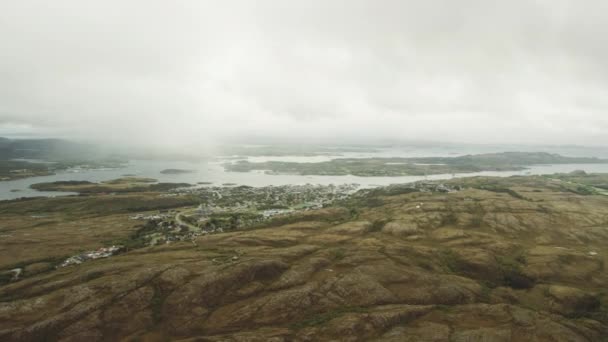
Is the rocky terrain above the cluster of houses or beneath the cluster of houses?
above

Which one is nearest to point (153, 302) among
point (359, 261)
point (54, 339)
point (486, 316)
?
point (54, 339)

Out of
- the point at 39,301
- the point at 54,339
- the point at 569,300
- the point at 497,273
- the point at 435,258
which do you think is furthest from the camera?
the point at 435,258

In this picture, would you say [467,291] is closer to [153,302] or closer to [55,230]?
[153,302]

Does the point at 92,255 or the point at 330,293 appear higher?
the point at 330,293

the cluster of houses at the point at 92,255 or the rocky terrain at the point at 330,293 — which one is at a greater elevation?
the rocky terrain at the point at 330,293

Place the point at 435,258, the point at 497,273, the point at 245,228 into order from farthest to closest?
the point at 245,228 < the point at 435,258 < the point at 497,273

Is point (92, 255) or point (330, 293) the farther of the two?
point (92, 255)

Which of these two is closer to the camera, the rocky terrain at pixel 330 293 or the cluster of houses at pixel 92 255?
the rocky terrain at pixel 330 293

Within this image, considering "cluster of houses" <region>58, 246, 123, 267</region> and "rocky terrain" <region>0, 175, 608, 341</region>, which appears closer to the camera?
"rocky terrain" <region>0, 175, 608, 341</region>
